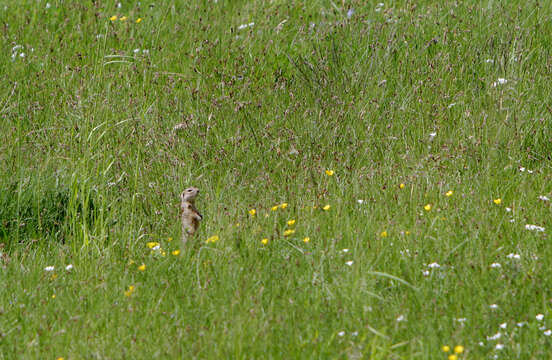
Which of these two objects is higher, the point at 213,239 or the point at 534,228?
the point at 534,228

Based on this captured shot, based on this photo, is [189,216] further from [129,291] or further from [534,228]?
[534,228]

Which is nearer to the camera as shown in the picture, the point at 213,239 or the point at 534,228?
the point at 534,228

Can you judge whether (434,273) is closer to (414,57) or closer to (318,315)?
(318,315)

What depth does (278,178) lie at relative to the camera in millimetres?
5332

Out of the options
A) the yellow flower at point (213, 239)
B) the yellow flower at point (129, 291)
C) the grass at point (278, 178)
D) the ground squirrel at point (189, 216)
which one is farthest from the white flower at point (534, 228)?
the yellow flower at point (129, 291)

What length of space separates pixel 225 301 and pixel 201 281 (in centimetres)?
32

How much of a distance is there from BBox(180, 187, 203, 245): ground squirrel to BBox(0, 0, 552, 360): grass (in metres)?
0.09

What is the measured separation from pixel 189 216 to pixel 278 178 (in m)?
0.98

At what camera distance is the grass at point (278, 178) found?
3.59 meters

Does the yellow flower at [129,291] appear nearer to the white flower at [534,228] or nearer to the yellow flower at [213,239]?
the yellow flower at [213,239]

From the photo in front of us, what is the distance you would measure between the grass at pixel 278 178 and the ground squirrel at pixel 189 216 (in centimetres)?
9

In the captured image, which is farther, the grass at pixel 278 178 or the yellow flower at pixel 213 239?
the yellow flower at pixel 213 239

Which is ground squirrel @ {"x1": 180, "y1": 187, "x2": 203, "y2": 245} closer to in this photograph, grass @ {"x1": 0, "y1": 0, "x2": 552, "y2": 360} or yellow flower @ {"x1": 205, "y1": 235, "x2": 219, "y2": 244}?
grass @ {"x1": 0, "y1": 0, "x2": 552, "y2": 360}

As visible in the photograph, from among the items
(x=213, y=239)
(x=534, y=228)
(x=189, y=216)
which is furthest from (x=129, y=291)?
(x=534, y=228)
